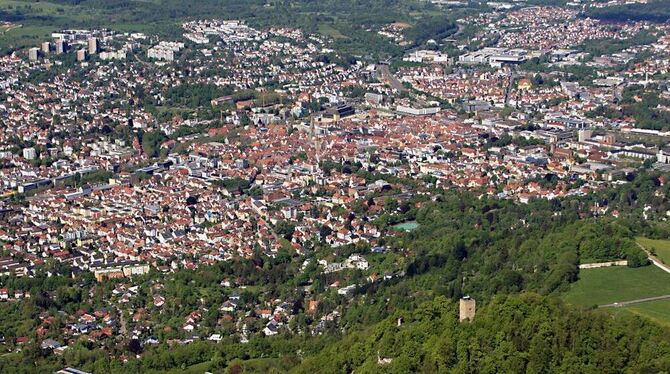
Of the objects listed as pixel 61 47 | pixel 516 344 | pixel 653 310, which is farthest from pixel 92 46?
pixel 516 344

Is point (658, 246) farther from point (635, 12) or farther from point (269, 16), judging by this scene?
point (269, 16)

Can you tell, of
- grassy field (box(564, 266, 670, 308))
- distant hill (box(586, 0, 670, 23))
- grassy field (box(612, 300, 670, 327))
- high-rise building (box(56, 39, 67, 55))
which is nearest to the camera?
grassy field (box(612, 300, 670, 327))

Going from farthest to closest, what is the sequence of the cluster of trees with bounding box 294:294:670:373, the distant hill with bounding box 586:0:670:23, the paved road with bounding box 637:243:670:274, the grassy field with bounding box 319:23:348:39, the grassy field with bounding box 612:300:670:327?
the distant hill with bounding box 586:0:670:23 → the grassy field with bounding box 319:23:348:39 → the paved road with bounding box 637:243:670:274 → the grassy field with bounding box 612:300:670:327 → the cluster of trees with bounding box 294:294:670:373

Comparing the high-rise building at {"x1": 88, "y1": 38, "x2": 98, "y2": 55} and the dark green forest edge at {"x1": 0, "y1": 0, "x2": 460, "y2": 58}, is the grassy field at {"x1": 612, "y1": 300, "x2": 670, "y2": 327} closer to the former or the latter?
the dark green forest edge at {"x1": 0, "y1": 0, "x2": 460, "y2": 58}

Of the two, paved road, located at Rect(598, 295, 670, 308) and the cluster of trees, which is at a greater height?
the cluster of trees

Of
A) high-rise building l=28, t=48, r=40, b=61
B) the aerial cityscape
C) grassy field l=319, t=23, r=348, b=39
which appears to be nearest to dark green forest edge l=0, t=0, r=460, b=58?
grassy field l=319, t=23, r=348, b=39

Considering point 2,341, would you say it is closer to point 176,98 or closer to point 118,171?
point 118,171
